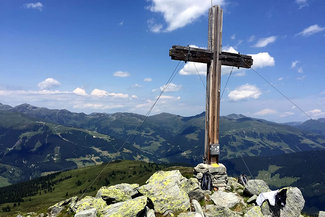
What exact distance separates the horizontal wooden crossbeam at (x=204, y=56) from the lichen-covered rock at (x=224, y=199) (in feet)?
33.6

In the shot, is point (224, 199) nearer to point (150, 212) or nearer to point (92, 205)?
point (150, 212)

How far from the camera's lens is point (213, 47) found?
18.0 m

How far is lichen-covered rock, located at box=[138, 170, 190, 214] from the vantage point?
533 inches

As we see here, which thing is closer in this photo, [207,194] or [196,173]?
[207,194]

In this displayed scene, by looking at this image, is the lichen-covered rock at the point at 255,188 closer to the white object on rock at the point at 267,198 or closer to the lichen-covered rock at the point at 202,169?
the white object on rock at the point at 267,198

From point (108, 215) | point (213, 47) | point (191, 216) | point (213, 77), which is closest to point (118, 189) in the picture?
point (108, 215)

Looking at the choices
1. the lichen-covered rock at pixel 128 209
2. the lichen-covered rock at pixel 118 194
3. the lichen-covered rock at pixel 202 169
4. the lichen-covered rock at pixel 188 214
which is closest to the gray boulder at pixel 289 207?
the lichen-covered rock at pixel 188 214

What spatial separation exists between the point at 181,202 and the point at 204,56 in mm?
11067

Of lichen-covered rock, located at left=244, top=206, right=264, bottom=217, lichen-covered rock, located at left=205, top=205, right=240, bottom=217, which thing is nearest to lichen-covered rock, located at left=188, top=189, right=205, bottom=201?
lichen-covered rock, located at left=205, top=205, right=240, bottom=217

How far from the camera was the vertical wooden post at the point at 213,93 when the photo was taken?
17641 mm

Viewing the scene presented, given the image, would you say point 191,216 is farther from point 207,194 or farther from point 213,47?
point 213,47

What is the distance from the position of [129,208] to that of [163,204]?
2.47 m

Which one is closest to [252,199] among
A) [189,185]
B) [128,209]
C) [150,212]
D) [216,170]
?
[216,170]

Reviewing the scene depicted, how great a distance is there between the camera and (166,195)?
552 inches
